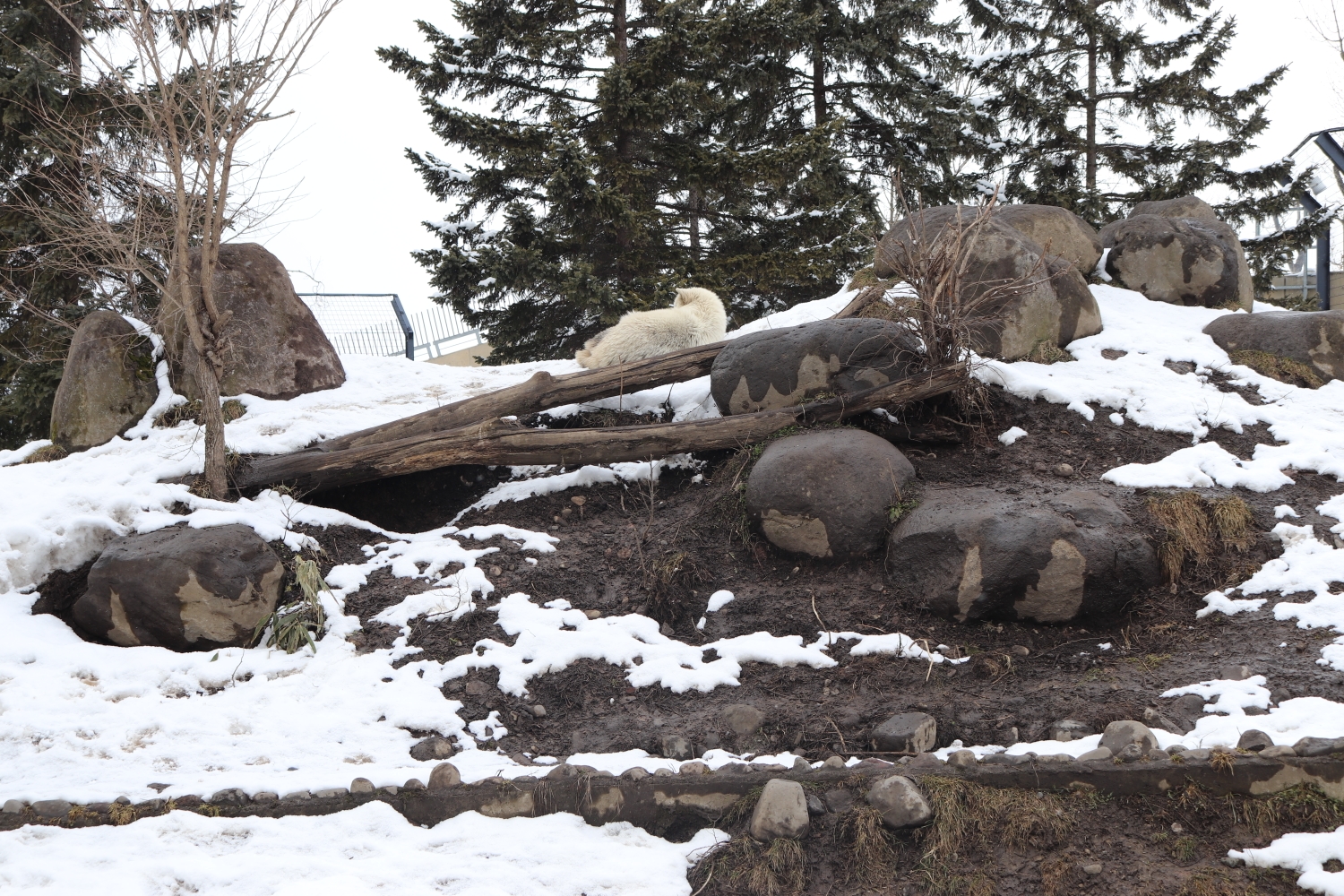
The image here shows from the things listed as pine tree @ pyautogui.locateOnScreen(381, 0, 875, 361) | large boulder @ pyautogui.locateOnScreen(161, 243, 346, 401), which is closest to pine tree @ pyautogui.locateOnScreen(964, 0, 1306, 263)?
pine tree @ pyautogui.locateOnScreen(381, 0, 875, 361)

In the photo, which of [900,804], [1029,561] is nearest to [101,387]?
[900,804]

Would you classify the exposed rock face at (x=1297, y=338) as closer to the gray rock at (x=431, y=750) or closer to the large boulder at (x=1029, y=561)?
the large boulder at (x=1029, y=561)

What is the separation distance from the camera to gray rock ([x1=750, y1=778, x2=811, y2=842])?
10.4 feet

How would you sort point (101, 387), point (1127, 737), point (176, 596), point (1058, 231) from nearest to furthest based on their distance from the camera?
point (1127, 737) → point (176, 596) → point (101, 387) → point (1058, 231)

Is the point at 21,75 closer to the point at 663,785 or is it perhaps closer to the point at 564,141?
the point at 564,141

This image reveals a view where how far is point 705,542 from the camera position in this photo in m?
5.33

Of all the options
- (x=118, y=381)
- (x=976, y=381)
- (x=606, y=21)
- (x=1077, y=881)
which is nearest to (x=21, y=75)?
(x=118, y=381)

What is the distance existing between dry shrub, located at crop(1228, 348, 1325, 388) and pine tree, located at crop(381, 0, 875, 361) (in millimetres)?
7351

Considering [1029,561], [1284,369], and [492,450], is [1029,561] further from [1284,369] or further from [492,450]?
[1284,369]

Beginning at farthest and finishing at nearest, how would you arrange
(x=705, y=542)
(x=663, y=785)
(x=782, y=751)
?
1. (x=705, y=542)
2. (x=782, y=751)
3. (x=663, y=785)

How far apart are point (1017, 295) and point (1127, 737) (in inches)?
163

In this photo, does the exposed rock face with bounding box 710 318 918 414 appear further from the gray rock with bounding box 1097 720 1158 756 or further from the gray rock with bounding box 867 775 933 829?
the gray rock with bounding box 867 775 933 829

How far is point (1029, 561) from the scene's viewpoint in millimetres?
4383

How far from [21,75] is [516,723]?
32.7 feet
